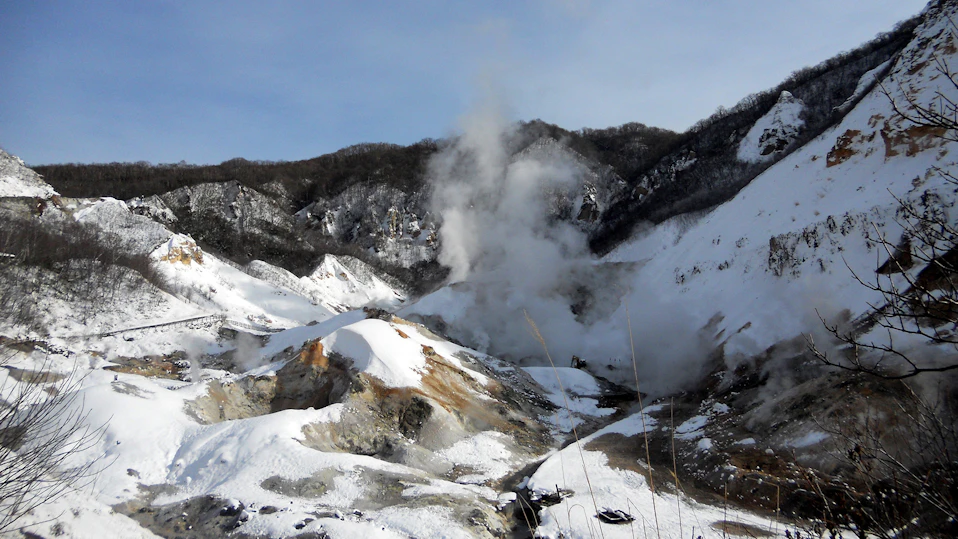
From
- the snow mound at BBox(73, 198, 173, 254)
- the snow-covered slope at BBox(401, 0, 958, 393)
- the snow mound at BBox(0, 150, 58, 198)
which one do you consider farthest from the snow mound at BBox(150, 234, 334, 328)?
the snow mound at BBox(0, 150, 58, 198)

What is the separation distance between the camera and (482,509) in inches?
419

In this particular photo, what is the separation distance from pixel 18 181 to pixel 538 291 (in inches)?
1651

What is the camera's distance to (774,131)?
161 feet

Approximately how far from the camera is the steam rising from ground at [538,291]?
26.0 metres

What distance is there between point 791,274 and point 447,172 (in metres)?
58.7

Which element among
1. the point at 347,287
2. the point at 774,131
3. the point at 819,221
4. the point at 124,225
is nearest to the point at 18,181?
the point at 124,225

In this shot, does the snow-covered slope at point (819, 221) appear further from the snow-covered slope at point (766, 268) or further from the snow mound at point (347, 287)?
the snow mound at point (347, 287)

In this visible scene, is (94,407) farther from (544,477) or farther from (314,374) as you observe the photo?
(544,477)

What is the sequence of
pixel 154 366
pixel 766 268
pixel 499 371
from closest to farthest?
1. pixel 154 366
2. pixel 766 268
3. pixel 499 371

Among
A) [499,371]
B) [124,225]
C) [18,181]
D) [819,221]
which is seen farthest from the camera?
[124,225]

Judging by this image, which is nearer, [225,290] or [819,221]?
[819,221]

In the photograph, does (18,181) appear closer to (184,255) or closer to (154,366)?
(184,255)

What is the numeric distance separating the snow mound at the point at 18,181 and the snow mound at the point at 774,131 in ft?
204

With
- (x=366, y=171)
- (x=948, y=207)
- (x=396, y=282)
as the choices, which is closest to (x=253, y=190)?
(x=366, y=171)
